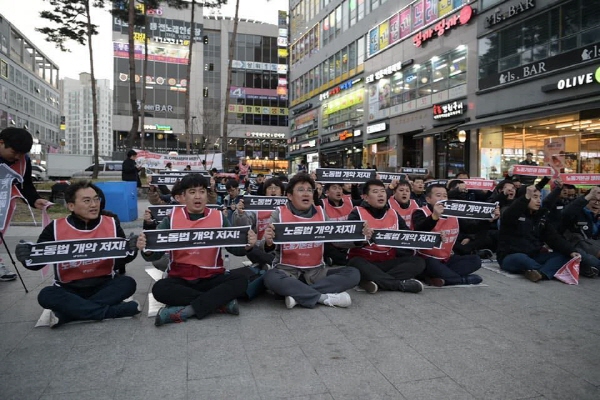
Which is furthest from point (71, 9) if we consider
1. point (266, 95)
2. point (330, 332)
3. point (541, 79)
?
point (266, 95)

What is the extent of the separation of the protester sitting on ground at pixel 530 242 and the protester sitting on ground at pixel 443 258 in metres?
0.74

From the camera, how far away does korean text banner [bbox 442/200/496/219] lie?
5449 millimetres

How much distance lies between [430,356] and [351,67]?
34184 millimetres

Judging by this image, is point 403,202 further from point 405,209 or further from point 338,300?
point 338,300

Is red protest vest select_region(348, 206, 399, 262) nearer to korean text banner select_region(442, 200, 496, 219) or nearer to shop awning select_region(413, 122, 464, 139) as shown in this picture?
korean text banner select_region(442, 200, 496, 219)

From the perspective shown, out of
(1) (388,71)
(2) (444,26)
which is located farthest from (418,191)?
(1) (388,71)

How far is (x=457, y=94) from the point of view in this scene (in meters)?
22.1

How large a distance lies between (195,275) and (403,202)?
10.6ft

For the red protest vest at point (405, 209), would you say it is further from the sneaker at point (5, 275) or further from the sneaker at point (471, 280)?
the sneaker at point (5, 275)

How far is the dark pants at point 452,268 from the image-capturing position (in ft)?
18.0

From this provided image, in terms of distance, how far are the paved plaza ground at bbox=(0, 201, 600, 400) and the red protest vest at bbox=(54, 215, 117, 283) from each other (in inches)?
20.1

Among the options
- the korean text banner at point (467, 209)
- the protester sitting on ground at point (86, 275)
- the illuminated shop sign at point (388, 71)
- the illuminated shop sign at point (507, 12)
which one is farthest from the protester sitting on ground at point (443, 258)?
the illuminated shop sign at point (388, 71)

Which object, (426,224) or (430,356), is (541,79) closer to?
(426,224)

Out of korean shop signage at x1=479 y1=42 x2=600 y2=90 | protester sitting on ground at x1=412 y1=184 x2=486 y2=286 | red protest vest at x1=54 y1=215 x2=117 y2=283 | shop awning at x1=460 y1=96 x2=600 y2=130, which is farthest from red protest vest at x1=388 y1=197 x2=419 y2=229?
korean shop signage at x1=479 y1=42 x2=600 y2=90
